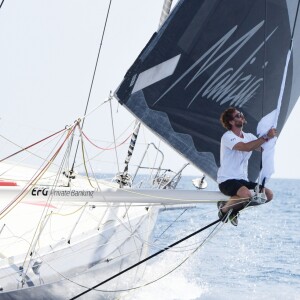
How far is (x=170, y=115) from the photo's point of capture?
18.9ft

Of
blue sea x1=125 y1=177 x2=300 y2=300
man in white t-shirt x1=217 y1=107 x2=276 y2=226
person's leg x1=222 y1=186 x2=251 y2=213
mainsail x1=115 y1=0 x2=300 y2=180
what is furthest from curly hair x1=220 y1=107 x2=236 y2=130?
blue sea x1=125 y1=177 x2=300 y2=300

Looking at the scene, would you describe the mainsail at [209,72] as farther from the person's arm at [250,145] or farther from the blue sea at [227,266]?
the blue sea at [227,266]

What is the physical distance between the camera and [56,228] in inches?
274

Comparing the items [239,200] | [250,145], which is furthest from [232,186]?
[250,145]

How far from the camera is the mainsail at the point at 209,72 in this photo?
5453mm

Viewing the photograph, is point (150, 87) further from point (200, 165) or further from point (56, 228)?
point (56, 228)

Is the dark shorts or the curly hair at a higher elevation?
the curly hair

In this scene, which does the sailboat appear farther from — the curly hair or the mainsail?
the curly hair

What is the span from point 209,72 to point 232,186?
955 millimetres

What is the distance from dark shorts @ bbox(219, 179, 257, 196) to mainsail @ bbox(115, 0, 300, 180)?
1.67 ft

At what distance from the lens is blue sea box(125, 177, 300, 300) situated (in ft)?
30.5

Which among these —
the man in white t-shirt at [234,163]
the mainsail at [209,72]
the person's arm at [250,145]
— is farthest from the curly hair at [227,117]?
the mainsail at [209,72]

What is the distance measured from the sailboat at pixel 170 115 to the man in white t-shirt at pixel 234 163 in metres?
0.10

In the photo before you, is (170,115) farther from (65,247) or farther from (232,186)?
(65,247)
